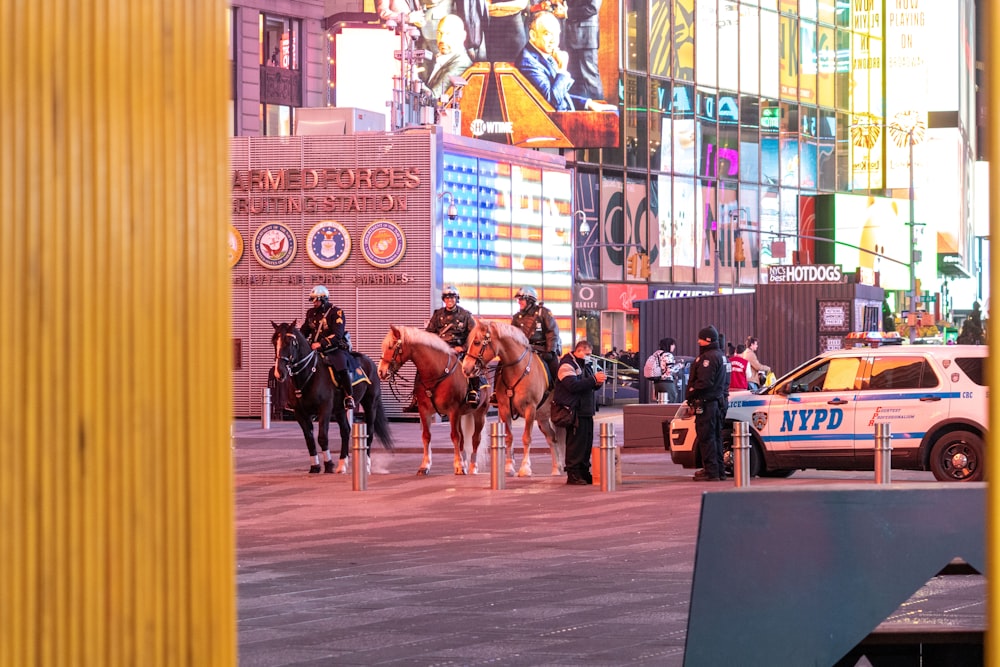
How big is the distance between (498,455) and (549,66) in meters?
51.7

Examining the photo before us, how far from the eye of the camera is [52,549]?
373 cm

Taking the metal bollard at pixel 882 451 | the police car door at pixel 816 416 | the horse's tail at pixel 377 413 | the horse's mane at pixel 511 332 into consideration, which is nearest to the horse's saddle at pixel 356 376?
the horse's tail at pixel 377 413

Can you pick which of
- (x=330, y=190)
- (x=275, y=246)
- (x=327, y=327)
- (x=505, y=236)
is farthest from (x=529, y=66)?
(x=327, y=327)

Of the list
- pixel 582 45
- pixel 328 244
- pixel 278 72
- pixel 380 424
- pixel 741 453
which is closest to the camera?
pixel 741 453

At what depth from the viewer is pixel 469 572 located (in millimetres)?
11938

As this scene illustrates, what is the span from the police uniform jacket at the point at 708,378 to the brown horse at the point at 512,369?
192cm

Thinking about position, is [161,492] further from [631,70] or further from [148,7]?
[631,70]

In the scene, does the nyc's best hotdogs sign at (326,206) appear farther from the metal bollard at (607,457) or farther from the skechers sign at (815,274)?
the metal bollard at (607,457)

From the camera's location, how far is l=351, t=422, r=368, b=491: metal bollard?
62.7ft

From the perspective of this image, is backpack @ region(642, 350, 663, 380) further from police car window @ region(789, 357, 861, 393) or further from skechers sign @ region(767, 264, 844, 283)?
police car window @ region(789, 357, 861, 393)

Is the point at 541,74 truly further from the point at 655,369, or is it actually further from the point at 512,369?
the point at 512,369

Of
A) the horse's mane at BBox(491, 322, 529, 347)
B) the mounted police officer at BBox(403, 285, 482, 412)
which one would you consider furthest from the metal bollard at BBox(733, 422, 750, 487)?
the mounted police officer at BBox(403, 285, 482, 412)

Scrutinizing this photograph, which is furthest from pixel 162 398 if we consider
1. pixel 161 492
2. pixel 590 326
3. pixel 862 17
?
pixel 862 17

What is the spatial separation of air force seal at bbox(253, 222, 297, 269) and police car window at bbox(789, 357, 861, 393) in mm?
18537
